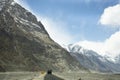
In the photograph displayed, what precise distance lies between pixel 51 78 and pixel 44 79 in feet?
5.37

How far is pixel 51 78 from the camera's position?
76938mm

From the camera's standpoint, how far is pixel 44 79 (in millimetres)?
76688
